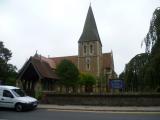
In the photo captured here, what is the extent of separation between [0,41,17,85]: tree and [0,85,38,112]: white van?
22510 mm

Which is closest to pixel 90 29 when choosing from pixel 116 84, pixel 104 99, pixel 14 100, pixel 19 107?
pixel 116 84

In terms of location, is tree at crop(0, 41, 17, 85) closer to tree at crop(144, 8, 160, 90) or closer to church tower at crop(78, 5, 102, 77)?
church tower at crop(78, 5, 102, 77)

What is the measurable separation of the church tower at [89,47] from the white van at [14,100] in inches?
1986

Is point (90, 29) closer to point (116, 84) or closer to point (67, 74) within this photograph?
point (67, 74)

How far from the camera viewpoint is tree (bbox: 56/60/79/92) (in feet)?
154

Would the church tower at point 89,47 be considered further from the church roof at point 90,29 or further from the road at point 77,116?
the road at point 77,116

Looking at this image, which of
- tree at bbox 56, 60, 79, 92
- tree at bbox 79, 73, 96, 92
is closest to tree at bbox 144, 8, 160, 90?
tree at bbox 56, 60, 79, 92

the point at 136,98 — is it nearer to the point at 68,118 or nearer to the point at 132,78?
the point at 132,78

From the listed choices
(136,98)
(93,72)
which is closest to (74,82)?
(93,72)

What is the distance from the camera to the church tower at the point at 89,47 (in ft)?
236

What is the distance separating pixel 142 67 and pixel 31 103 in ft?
36.6

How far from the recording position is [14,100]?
20.2 meters

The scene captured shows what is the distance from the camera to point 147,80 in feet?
78.6

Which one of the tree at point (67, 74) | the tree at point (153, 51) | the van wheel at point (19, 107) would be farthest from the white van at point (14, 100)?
the tree at point (67, 74)
